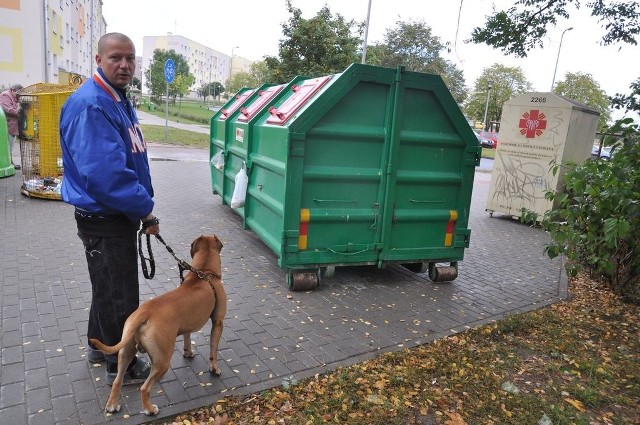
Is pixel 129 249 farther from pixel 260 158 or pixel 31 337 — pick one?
pixel 260 158

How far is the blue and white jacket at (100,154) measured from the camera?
2.59 meters

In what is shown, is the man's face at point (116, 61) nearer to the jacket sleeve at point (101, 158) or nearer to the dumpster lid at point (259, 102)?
the jacket sleeve at point (101, 158)

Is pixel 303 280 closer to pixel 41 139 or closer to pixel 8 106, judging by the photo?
pixel 41 139

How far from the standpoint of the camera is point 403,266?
6055mm

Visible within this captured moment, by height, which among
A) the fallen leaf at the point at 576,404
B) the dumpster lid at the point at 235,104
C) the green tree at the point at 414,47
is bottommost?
the fallen leaf at the point at 576,404

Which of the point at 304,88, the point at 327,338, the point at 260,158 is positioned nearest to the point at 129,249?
the point at 327,338

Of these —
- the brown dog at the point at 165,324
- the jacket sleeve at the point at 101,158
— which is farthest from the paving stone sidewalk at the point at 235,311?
the jacket sleeve at the point at 101,158

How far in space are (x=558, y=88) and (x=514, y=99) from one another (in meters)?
43.8

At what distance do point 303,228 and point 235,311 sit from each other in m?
1.06

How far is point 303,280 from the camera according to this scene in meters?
4.86

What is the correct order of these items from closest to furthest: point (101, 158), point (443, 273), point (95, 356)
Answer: point (101, 158) → point (95, 356) → point (443, 273)

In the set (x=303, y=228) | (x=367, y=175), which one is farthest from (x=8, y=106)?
(x=367, y=175)

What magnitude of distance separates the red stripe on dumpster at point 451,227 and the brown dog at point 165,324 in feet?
9.94

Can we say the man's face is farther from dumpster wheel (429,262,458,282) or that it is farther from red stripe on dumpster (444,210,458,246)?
dumpster wheel (429,262,458,282)
